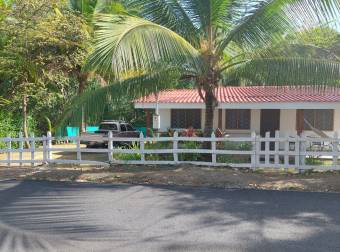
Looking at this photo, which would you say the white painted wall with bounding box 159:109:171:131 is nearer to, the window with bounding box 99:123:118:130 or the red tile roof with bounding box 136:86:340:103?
the red tile roof with bounding box 136:86:340:103

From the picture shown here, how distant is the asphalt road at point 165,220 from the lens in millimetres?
5578

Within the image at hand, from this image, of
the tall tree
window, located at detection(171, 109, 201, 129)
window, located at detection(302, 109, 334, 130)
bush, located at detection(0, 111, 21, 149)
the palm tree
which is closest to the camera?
the tall tree

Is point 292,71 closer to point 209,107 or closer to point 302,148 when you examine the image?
point 302,148

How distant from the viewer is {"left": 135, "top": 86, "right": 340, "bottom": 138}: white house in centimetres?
1752

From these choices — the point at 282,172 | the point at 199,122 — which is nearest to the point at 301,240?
the point at 282,172

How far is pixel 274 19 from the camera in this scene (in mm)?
10570

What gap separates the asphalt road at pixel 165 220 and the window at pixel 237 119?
37.4ft

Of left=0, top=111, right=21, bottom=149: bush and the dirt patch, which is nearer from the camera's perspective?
the dirt patch

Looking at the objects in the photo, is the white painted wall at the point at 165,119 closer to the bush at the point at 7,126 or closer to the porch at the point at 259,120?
the porch at the point at 259,120

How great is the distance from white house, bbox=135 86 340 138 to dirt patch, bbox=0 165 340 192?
20.0 ft

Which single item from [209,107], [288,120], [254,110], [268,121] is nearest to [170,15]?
[209,107]

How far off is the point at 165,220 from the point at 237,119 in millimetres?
14385

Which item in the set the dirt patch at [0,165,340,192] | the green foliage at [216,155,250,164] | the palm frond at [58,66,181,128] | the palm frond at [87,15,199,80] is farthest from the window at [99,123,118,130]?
the palm frond at [87,15,199,80]

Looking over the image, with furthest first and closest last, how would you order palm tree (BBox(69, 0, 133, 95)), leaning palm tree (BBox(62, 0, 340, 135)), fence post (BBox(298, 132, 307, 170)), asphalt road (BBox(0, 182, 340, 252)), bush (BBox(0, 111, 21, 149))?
bush (BBox(0, 111, 21, 149)), palm tree (BBox(69, 0, 133, 95)), fence post (BBox(298, 132, 307, 170)), leaning palm tree (BBox(62, 0, 340, 135)), asphalt road (BBox(0, 182, 340, 252))
